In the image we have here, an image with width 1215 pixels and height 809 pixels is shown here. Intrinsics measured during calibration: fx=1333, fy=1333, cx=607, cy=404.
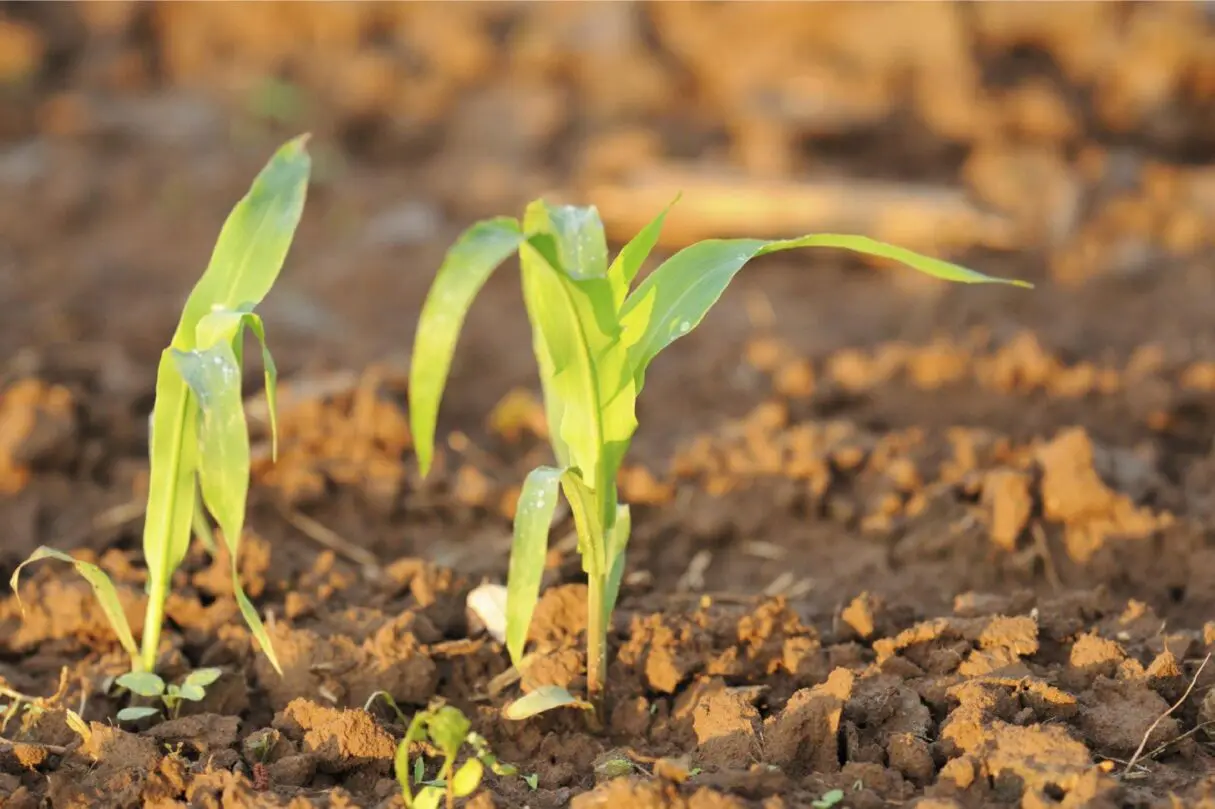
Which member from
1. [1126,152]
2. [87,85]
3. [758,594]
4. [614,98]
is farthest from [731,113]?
[758,594]

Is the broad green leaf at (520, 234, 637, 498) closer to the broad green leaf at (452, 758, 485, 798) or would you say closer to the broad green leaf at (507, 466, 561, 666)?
the broad green leaf at (507, 466, 561, 666)

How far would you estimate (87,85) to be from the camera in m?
4.81

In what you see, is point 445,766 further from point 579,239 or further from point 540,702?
point 579,239

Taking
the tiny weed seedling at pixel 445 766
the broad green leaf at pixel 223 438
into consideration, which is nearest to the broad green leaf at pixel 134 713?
the broad green leaf at pixel 223 438

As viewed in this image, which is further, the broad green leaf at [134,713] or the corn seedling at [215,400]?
the broad green leaf at [134,713]

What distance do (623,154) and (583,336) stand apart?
2.64 m

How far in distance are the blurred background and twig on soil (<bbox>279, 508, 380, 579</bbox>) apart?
68 centimetres

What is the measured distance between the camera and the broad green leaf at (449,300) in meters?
1.52

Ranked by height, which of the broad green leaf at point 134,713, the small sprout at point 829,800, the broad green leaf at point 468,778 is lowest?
the broad green leaf at point 134,713

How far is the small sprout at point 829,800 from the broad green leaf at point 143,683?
906 millimetres

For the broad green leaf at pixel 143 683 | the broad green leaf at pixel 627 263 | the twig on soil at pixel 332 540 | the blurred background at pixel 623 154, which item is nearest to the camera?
the broad green leaf at pixel 627 263

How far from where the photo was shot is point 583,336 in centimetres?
163

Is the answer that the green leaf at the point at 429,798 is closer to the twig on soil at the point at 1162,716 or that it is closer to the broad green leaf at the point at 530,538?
the broad green leaf at the point at 530,538

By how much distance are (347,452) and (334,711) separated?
1.00 meters
